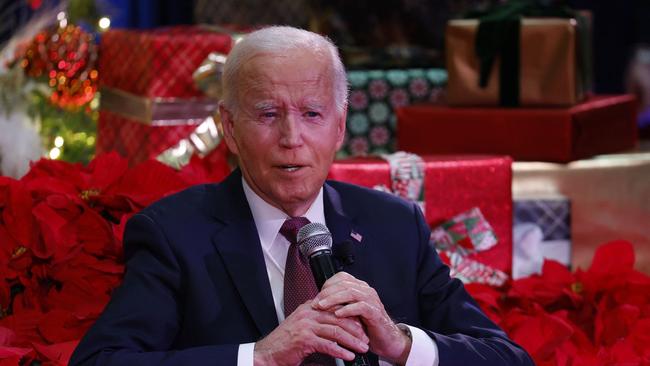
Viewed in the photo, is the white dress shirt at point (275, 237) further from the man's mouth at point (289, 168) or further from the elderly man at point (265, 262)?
the man's mouth at point (289, 168)

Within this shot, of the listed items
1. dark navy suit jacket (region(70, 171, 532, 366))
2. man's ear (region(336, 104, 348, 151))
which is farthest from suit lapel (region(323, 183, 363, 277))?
man's ear (region(336, 104, 348, 151))

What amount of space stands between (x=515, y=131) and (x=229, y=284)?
126 centimetres

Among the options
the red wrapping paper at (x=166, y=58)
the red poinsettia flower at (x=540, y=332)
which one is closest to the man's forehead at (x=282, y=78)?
the red poinsettia flower at (x=540, y=332)

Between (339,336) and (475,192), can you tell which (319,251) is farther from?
(475,192)

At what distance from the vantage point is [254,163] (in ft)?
5.65

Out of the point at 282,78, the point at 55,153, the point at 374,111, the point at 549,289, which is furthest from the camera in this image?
the point at 374,111

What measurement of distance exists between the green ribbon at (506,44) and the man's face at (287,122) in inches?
45.2

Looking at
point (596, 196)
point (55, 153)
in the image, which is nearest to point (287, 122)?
point (596, 196)

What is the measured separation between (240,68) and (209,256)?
1.06 feet

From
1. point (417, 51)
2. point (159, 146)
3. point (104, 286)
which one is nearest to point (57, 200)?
point (104, 286)

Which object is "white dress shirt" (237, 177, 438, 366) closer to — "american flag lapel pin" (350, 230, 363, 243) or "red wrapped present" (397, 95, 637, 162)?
"american flag lapel pin" (350, 230, 363, 243)

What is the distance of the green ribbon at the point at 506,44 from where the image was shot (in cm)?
277

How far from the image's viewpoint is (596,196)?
2.72m

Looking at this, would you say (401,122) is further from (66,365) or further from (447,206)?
(66,365)
